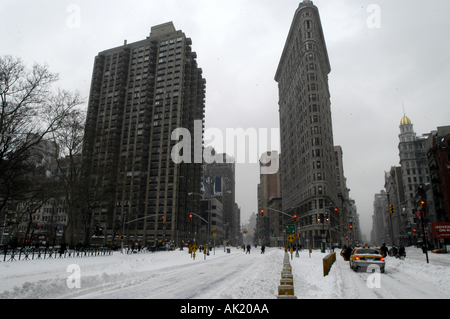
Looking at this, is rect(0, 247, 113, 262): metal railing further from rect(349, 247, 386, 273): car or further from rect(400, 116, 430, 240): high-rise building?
rect(400, 116, 430, 240): high-rise building

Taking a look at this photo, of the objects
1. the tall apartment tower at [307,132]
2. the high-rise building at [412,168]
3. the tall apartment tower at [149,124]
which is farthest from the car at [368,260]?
the high-rise building at [412,168]

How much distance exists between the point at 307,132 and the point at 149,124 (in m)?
59.0

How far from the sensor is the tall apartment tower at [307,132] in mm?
82062

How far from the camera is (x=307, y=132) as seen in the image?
89500 millimetres

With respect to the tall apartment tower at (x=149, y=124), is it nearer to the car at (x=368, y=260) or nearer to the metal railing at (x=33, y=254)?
the metal railing at (x=33, y=254)

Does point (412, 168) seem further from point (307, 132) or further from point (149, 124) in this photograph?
point (149, 124)

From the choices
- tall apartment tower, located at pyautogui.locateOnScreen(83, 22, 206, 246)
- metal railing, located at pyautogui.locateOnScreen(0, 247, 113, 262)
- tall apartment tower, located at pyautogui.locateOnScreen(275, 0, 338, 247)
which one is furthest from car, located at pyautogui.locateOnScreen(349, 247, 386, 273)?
tall apartment tower, located at pyautogui.locateOnScreen(83, 22, 206, 246)

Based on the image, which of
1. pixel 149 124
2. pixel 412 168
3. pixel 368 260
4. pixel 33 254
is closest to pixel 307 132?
pixel 149 124

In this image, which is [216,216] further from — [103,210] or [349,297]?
[349,297]

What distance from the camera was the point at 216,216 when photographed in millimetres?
153000

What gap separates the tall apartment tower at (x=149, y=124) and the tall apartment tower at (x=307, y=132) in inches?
1560

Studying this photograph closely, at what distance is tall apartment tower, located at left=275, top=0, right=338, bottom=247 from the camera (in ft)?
269

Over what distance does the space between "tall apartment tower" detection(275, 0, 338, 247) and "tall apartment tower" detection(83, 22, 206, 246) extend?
39.6m

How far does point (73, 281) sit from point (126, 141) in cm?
10695
